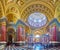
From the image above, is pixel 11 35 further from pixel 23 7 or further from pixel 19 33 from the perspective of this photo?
pixel 23 7

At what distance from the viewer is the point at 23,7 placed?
3020cm

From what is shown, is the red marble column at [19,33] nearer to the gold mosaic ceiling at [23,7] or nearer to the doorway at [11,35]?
the doorway at [11,35]

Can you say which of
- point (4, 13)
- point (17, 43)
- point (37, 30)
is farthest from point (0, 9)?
point (37, 30)

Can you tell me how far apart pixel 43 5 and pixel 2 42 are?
9025 mm

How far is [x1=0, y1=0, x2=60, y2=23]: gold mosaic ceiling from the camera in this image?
2823 cm

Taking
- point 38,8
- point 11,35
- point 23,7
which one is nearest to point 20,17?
point 23,7

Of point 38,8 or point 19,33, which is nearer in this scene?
point 19,33

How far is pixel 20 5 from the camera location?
29656mm

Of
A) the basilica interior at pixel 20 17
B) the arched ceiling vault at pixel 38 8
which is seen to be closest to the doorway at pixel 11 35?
the basilica interior at pixel 20 17

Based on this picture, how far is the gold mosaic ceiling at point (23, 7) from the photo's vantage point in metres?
28.2

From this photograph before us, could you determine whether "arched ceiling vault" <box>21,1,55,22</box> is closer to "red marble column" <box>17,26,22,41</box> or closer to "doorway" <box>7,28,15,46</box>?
"red marble column" <box>17,26,22,41</box>

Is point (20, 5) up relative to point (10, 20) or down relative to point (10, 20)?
up

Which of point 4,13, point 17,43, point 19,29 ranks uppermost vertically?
point 4,13

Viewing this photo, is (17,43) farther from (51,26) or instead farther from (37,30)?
(37,30)
